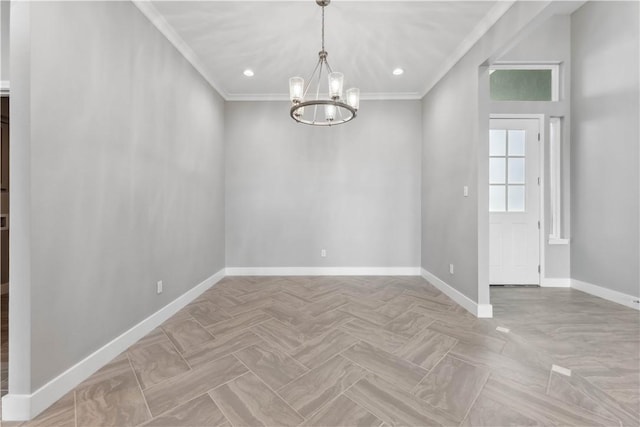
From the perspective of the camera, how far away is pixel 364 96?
439 centimetres

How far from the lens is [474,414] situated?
57.2 inches

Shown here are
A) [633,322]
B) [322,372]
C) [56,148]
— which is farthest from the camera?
[633,322]

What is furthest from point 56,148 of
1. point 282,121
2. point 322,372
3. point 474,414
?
point 282,121

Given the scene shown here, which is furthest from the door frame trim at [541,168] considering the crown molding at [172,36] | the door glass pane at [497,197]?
the crown molding at [172,36]

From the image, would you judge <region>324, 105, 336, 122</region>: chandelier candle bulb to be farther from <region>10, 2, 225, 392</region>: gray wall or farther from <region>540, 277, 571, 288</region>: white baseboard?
<region>540, 277, 571, 288</region>: white baseboard

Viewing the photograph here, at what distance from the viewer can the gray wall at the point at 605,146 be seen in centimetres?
311

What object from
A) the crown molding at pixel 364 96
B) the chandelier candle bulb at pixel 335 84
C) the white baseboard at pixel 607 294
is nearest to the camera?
the chandelier candle bulb at pixel 335 84

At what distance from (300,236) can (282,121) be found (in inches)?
78.6

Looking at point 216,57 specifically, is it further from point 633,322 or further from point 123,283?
point 633,322

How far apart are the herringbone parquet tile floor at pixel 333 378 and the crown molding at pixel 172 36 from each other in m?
2.98

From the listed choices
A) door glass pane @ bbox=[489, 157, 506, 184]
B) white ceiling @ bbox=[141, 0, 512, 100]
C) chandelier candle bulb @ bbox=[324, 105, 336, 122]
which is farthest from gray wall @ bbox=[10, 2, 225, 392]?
door glass pane @ bbox=[489, 157, 506, 184]

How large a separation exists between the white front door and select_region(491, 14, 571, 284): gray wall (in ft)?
0.47

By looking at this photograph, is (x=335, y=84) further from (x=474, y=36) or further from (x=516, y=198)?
(x=516, y=198)

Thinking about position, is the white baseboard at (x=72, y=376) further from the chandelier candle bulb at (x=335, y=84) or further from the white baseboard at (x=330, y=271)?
the chandelier candle bulb at (x=335, y=84)
